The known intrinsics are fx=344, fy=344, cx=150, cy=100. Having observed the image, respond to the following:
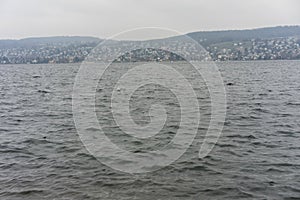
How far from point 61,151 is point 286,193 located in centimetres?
1035

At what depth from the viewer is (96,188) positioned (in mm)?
12195

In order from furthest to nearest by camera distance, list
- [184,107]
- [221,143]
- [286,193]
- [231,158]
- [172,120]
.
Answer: [184,107]
[172,120]
[221,143]
[231,158]
[286,193]

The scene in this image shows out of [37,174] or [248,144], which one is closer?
[37,174]

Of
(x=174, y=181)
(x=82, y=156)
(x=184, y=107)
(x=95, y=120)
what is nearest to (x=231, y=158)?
(x=174, y=181)

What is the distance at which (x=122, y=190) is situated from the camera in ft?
39.5

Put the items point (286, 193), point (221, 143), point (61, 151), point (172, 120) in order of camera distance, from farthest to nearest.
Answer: point (172, 120) < point (221, 143) < point (61, 151) < point (286, 193)

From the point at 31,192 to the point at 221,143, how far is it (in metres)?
10.0

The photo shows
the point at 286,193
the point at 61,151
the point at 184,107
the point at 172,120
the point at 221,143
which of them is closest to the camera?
the point at 286,193

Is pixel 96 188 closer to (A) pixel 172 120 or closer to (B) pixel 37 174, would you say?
(B) pixel 37 174

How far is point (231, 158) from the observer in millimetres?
15516

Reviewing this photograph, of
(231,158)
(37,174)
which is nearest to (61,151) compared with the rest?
(37,174)

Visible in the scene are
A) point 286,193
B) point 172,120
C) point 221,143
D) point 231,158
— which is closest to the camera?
point 286,193

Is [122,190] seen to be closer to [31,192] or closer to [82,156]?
[31,192]

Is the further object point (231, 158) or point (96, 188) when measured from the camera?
point (231, 158)
